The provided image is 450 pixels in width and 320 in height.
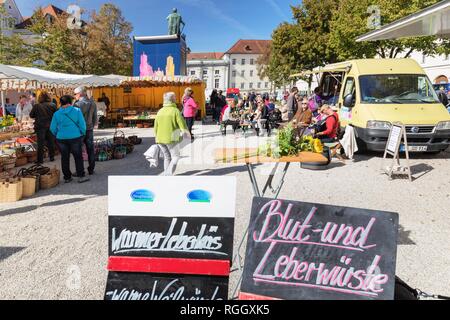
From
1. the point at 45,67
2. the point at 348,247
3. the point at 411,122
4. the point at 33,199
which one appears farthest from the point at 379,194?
the point at 45,67

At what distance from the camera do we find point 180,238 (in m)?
2.13

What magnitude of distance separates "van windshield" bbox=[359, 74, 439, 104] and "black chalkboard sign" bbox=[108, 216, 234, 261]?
7.56m

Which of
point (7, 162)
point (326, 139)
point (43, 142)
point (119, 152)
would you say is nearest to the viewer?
point (7, 162)

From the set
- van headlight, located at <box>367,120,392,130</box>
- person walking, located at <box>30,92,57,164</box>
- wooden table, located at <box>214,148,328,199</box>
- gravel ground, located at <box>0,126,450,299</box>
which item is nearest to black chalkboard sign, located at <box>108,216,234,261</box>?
gravel ground, located at <box>0,126,450,299</box>

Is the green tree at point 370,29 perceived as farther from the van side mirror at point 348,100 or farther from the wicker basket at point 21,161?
the wicker basket at point 21,161

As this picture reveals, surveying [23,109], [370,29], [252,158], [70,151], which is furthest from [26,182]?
[370,29]

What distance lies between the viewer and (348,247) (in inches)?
76.5

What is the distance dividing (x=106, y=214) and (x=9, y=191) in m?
2.03

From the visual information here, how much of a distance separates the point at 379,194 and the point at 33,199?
6.06 meters

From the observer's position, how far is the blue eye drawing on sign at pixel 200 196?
2121mm

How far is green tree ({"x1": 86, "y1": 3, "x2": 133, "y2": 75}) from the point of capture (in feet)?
95.9

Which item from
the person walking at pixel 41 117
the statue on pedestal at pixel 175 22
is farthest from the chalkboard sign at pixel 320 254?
the statue on pedestal at pixel 175 22

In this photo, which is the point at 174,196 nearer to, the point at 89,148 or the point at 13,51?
the point at 89,148
